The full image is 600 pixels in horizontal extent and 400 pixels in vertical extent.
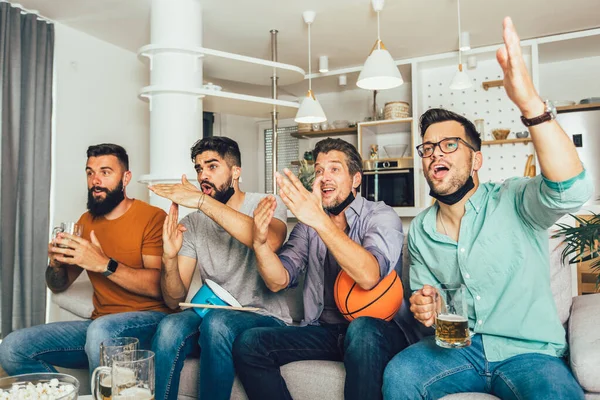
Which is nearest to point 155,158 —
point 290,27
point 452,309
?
Result: point 290,27

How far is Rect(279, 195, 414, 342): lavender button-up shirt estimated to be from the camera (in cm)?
175

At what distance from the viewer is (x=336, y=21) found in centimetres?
427

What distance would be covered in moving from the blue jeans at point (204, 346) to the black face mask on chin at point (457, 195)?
0.86 meters

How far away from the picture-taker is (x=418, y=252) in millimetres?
1741

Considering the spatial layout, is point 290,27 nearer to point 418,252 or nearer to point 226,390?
point 418,252

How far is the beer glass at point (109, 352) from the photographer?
1.08 metres

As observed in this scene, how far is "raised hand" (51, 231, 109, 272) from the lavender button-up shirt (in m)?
0.75

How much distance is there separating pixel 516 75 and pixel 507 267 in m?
0.65

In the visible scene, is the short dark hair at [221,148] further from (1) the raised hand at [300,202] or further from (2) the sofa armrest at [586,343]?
(2) the sofa armrest at [586,343]

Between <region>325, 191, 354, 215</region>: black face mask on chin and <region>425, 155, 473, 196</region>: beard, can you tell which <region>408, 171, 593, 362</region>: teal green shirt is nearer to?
<region>425, 155, 473, 196</region>: beard

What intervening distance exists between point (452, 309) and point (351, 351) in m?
0.37

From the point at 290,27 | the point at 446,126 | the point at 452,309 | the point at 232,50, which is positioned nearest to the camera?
the point at 452,309

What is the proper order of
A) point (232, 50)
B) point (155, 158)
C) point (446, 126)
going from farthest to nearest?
1. point (232, 50)
2. point (155, 158)
3. point (446, 126)

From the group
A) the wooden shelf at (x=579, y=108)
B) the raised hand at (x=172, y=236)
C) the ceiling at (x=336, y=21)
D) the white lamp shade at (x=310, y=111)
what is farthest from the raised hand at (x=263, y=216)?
the wooden shelf at (x=579, y=108)
